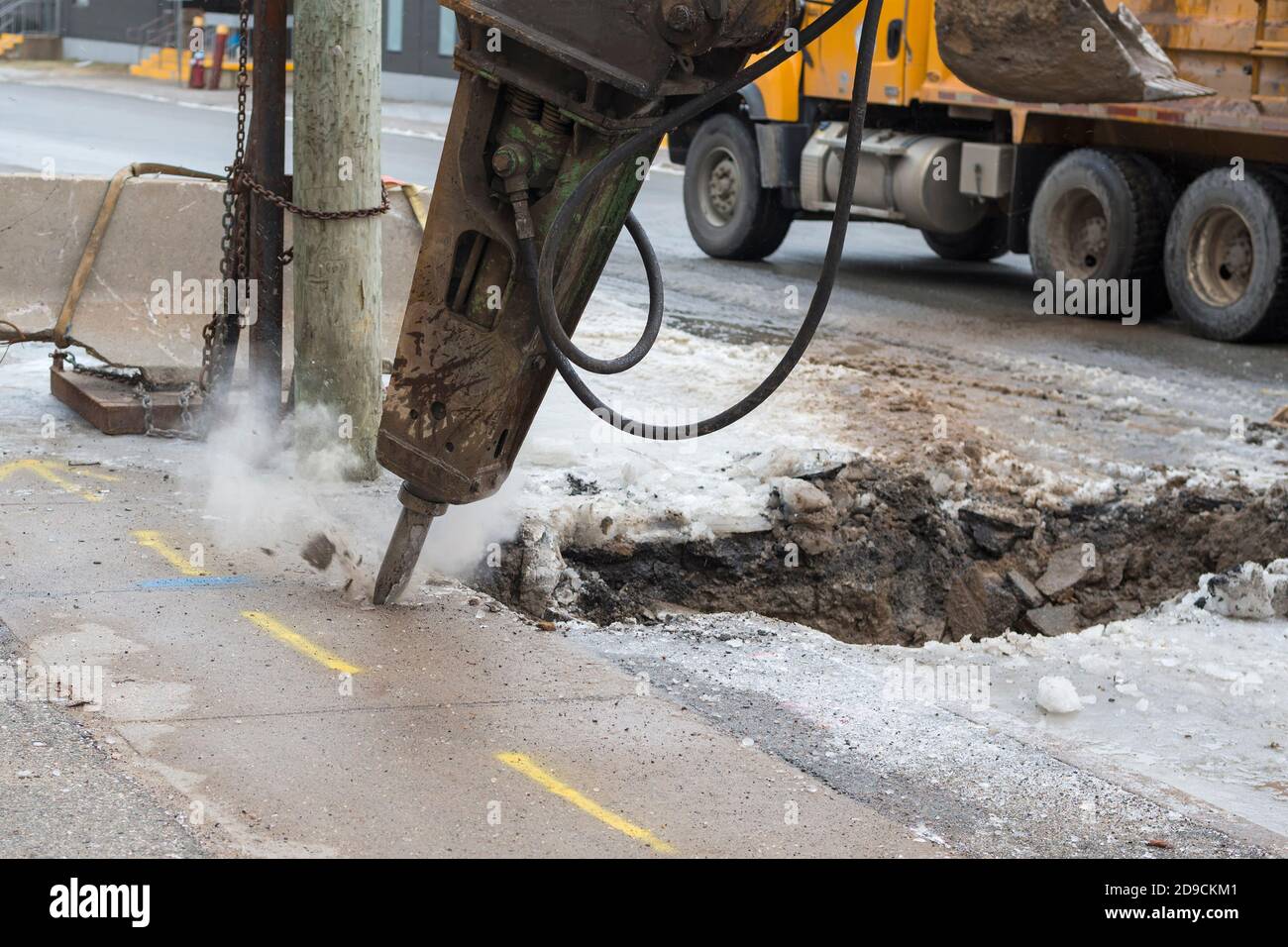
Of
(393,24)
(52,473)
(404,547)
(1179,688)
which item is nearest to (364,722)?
(404,547)

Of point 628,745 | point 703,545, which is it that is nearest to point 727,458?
point 703,545

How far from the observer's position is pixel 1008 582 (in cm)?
686

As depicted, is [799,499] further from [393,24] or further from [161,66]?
[161,66]

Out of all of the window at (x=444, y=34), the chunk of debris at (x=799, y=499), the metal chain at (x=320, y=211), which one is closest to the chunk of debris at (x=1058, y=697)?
the chunk of debris at (x=799, y=499)

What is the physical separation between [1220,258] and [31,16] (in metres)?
39.7

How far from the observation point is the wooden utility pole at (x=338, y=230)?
663 centimetres

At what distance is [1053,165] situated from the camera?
13.1 meters

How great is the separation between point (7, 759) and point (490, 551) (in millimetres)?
2139

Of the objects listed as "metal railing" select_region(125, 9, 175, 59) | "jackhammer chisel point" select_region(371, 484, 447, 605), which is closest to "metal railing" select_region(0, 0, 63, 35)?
"metal railing" select_region(125, 9, 175, 59)

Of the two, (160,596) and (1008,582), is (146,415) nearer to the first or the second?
(160,596)

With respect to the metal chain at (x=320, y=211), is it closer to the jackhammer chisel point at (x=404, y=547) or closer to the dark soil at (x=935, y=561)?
the dark soil at (x=935, y=561)

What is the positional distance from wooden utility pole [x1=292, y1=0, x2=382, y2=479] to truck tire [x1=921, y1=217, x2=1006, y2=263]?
9.85 m

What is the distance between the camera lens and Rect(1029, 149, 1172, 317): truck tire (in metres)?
12.3

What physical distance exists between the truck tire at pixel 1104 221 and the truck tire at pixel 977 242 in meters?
2.63
